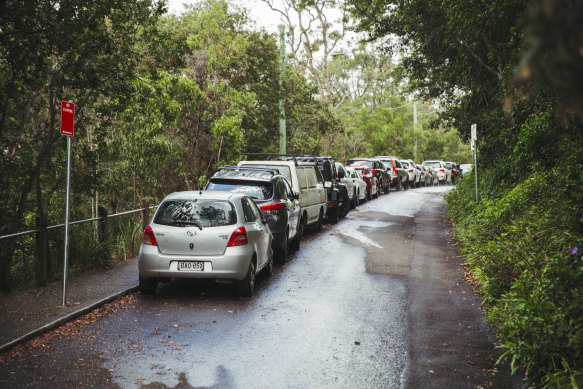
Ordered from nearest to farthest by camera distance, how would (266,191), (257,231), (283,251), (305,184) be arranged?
1. (257,231)
2. (266,191)
3. (283,251)
4. (305,184)

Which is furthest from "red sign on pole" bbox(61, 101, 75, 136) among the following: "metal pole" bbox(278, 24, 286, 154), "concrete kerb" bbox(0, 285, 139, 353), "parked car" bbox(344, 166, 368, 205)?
"parked car" bbox(344, 166, 368, 205)

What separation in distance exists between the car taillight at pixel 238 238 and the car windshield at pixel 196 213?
0.18 meters

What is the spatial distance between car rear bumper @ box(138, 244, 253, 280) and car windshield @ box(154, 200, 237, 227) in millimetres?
458

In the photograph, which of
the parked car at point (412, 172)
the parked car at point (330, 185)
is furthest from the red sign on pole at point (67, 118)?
the parked car at point (412, 172)

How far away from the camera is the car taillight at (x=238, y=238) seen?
815cm

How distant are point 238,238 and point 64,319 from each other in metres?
2.61

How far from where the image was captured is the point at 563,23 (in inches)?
70.4

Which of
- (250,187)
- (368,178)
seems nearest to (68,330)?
(250,187)

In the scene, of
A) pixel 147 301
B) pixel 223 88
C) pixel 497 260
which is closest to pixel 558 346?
pixel 497 260

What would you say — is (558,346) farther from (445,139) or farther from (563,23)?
(445,139)

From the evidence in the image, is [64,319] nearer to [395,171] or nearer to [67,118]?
[67,118]

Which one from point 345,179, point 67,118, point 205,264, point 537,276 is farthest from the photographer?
point 345,179

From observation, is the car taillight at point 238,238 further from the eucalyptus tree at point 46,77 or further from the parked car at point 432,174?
the parked car at point 432,174

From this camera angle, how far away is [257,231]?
8.95 m
